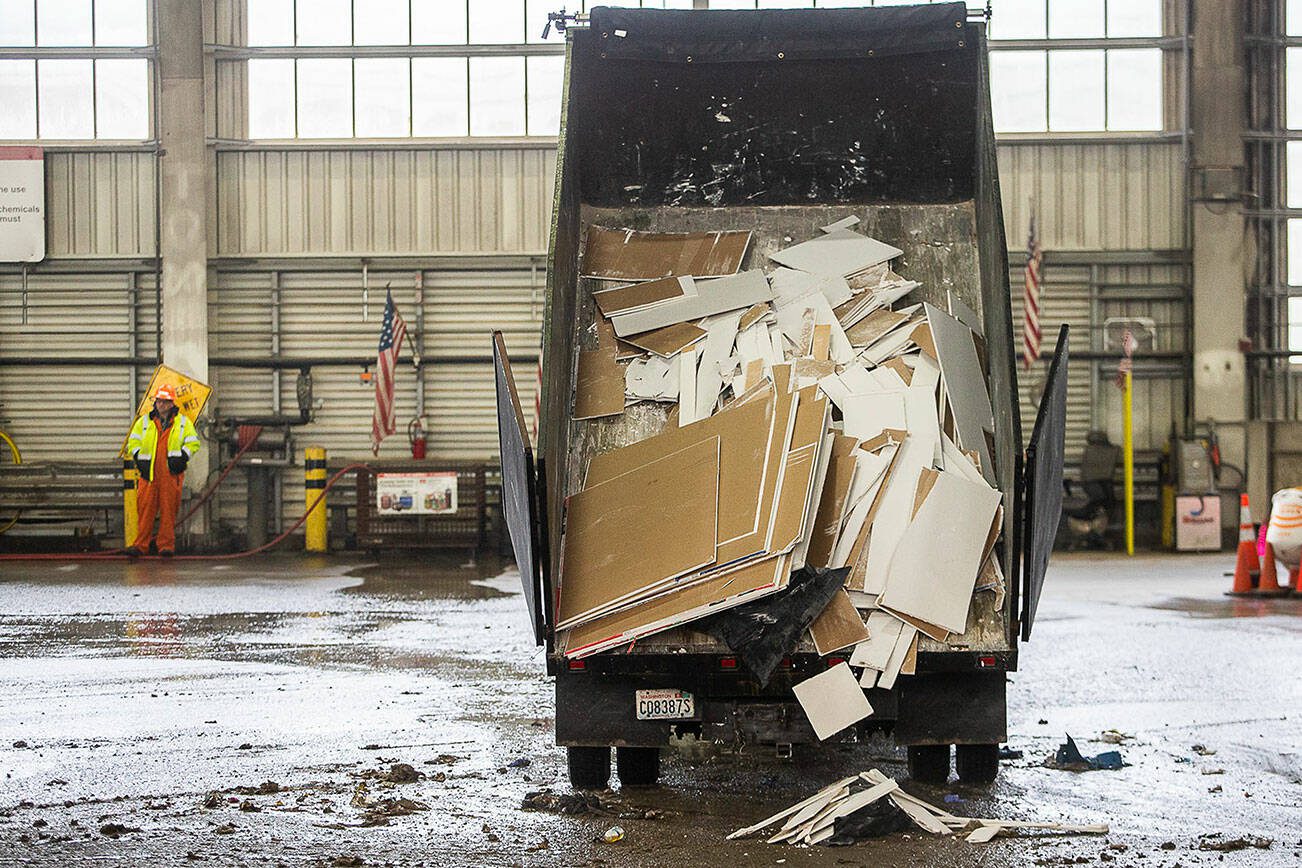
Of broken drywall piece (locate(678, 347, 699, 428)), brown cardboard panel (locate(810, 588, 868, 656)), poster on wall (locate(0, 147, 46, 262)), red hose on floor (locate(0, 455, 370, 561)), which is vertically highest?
poster on wall (locate(0, 147, 46, 262))

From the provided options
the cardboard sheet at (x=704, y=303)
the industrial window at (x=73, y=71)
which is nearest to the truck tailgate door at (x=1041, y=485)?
the cardboard sheet at (x=704, y=303)

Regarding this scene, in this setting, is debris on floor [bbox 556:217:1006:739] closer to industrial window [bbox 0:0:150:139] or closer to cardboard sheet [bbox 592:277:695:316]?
cardboard sheet [bbox 592:277:695:316]

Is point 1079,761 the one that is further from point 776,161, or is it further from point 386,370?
point 386,370

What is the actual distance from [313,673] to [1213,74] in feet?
58.1

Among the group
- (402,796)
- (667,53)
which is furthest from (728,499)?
(667,53)

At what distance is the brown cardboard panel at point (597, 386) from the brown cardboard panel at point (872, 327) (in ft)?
3.58

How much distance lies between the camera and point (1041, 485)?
5973 millimetres

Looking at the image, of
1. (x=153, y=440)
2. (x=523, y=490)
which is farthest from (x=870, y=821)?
(x=153, y=440)

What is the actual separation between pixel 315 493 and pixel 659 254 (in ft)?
48.9

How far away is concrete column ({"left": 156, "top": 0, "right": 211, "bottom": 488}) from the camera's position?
2222 cm

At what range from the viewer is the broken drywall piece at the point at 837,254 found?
7.34 m

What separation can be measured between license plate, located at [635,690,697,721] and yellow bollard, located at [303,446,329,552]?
1606 centimetres

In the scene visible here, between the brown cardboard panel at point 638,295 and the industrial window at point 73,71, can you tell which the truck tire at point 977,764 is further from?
the industrial window at point 73,71

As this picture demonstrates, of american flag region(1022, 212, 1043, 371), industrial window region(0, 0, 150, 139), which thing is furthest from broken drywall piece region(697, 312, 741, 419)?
industrial window region(0, 0, 150, 139)
